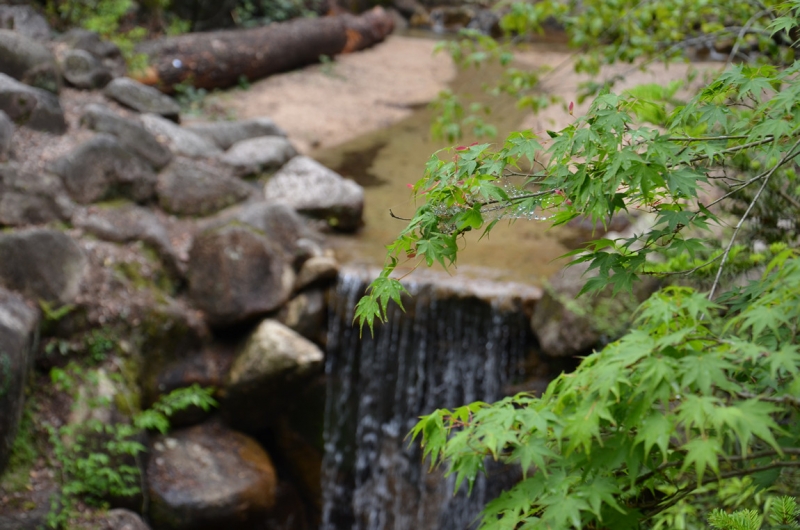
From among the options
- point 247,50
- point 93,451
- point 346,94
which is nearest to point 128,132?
point 93,451

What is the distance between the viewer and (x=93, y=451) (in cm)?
432

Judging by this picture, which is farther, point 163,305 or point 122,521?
point 163,305

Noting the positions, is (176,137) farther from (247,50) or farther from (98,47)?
(247,50)

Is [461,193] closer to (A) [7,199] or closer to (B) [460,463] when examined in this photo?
(B) [460,463]

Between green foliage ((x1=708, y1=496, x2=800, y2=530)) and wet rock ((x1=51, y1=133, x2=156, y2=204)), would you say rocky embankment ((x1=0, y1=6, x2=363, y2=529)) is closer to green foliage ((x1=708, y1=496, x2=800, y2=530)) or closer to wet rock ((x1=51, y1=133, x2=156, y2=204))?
wet rock ((x1=51, y1=133, x2=156, y2=204))

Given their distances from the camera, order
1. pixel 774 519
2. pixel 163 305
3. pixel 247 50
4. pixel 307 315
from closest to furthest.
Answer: pixel 774 519 < pixel 163 305 < pixel 307 315 < pixel 247 50

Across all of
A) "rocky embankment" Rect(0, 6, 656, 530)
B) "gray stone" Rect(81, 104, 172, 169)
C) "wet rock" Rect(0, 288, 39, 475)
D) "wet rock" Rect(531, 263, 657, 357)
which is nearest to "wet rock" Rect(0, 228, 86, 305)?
"rocky embankment" Rect(0, 6, 656, 530)

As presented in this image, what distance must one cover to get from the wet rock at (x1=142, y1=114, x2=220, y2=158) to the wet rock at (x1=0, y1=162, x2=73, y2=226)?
157cm

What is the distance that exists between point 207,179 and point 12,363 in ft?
9.27

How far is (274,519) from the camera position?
538 cm

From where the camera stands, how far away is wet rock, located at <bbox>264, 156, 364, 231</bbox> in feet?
22.1

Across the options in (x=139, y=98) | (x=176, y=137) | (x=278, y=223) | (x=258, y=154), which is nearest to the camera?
(x=278, y=223)

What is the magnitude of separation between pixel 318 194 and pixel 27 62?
2.87 m

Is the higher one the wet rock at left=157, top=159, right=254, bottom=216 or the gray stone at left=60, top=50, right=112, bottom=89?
the gray stone at left=60, top=50, right=112, bottom=89
